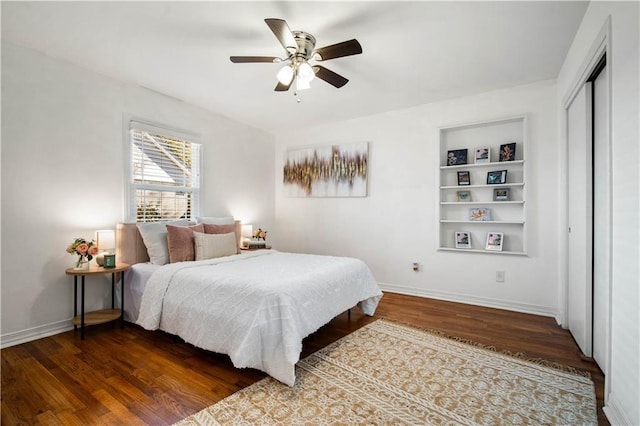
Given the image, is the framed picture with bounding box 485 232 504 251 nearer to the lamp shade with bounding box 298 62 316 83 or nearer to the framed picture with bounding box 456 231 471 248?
the framed picture with bounding box 456 231 471 248

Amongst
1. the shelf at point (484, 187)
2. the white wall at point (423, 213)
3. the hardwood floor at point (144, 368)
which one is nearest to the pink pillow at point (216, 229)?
the hardwood floor at point (144, 368)

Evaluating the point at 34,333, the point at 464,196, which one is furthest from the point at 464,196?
the point at 34,333

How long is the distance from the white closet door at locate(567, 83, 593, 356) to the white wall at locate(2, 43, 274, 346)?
14.4 ft

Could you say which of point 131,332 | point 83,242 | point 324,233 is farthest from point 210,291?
point 324,233

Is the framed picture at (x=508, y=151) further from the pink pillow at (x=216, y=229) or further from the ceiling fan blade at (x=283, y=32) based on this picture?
the pink pillow at (x=216, y=229)

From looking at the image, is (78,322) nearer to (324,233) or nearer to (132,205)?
(132,205)

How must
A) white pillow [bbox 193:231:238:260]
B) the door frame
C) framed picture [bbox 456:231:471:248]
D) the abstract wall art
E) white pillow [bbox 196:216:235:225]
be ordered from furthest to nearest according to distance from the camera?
the abstract wall art
white pillow [bbox 196:216:235:225]
framed picture [bbox 456:231:471:248]
white pillow [bbox 193:231:238:260]
the door frame

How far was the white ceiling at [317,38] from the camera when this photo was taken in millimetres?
2234

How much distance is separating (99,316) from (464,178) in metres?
4.40

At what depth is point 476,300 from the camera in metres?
3.85

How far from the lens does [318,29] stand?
2.45 m

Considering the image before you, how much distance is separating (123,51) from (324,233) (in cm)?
350

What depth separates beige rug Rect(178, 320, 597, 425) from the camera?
1.70 meters

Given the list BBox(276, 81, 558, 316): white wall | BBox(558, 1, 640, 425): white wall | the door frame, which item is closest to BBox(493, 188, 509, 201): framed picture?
BBox(276, 81, 558, 316): white wall
